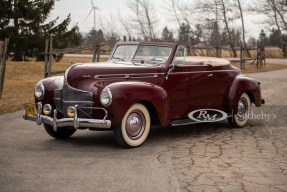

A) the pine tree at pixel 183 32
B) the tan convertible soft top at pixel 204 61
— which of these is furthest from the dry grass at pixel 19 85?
the pine tree at pixel 183 32

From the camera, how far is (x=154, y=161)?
545cm

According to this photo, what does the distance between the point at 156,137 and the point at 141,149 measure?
102cm

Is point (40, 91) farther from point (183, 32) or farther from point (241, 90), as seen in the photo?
point (183, 32)

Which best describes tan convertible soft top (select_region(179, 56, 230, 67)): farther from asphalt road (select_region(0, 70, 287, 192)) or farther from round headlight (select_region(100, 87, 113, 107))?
round headlight (select_region(100, 87, 113, 107))

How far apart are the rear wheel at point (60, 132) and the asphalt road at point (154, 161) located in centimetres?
11

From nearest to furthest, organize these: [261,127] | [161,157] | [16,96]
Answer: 1. [161,157]
2. [261,127]
3. [16,96]

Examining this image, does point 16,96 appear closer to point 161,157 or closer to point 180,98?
point 180,98

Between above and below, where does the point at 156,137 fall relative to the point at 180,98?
below

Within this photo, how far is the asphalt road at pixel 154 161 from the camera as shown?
4445mm

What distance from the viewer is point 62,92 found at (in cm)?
648

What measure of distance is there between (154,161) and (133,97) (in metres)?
1.05

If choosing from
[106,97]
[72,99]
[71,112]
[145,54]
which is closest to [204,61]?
[145,54]

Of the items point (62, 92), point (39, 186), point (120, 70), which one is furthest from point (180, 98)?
point (39, 186)

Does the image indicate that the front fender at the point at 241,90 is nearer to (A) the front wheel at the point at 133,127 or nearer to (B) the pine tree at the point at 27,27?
(A) the front wheel at the point at 133,127
